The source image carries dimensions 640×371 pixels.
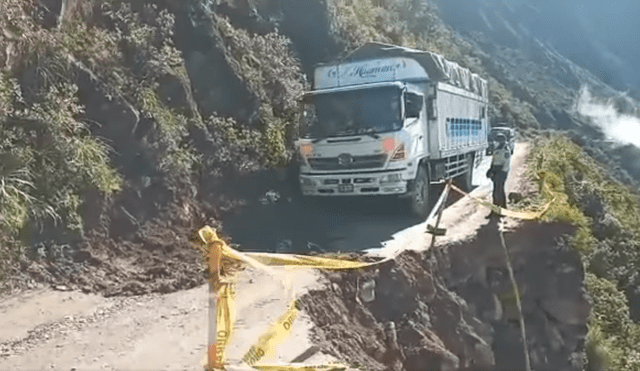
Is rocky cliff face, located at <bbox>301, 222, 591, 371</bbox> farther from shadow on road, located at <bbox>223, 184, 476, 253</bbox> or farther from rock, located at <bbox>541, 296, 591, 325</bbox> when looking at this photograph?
shadow on road, located at <bbox>223, 184, 476, 253</bbox>

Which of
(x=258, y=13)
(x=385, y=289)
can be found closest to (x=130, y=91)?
(x=385, y=289)

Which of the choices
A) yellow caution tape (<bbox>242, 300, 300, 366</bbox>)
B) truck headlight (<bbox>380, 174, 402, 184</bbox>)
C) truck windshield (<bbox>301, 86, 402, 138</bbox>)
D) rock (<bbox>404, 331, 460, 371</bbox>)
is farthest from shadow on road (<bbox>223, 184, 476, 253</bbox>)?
yellow caution tape (<bbox>242, 300, 300, 366</bbox>)

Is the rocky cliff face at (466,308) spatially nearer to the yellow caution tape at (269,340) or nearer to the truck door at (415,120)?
the yellow caution tape at (269,340)

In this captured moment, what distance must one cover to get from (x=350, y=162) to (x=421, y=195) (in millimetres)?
1931

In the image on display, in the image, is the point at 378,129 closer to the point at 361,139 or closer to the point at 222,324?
the point at 361,139

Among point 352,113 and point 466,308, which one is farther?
point 352,113

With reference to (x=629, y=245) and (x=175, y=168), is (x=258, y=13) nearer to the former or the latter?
(x=175, y=168)

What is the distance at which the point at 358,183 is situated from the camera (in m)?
12.4

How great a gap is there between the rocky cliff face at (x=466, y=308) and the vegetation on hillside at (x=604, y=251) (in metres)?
0.61

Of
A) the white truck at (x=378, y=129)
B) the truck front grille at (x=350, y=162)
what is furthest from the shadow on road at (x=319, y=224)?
the truck front grille at (x=350, y=162)

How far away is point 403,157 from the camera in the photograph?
39.6 feet

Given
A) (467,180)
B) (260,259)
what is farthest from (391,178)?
(260,259)

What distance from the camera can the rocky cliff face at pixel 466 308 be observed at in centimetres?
854

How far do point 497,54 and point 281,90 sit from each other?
4621 cm
